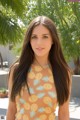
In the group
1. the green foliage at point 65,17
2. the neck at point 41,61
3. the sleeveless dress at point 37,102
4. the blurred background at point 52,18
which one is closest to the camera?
the sleeveless dress at point 37,102

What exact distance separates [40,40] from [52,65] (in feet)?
0.69

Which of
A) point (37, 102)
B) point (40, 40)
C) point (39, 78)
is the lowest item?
point (37, 102)

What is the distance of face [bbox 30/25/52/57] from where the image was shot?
1.90 metres

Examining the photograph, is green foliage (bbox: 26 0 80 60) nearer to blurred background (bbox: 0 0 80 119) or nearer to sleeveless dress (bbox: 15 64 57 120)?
blurred background (bbox: 0 0 80 119)

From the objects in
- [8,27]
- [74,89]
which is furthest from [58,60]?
[74,89]

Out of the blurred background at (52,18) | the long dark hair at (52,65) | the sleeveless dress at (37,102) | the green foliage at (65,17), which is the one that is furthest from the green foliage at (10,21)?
the sleeveless dress at (37,102)

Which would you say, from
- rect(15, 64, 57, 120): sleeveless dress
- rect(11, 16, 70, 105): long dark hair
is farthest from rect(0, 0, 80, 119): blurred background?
rect(15, 64, 57, 120): sleeveless dress

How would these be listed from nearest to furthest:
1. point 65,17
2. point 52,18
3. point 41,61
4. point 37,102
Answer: point 37,102
point 41,61
point 52,18
point 65,17

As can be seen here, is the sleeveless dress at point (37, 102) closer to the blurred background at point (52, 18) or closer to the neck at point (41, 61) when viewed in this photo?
the neck at point (41, 61)

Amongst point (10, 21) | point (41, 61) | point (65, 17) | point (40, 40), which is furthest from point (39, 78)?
point (65, 17)

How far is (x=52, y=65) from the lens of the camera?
2.02 meters

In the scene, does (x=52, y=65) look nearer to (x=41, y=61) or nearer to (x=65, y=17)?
(x=41, y=61)

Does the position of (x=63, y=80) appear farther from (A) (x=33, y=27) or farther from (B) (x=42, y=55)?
(A) (x=33, y=27)

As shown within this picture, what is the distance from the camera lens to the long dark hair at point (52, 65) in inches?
75.5
